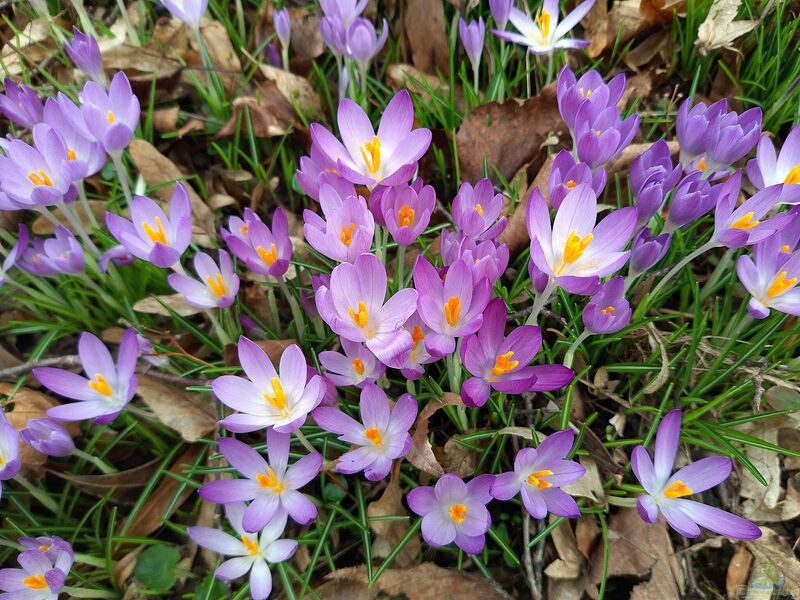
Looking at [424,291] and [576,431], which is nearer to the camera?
[424,291]

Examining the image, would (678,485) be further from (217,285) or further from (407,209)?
(217,285)

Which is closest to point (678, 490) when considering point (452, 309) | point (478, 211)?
point (452, 309)

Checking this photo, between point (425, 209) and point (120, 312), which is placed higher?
point (425, 209)

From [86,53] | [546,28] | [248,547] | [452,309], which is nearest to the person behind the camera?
[452,309]

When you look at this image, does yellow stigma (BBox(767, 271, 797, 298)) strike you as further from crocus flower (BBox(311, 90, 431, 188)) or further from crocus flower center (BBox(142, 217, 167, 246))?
crocus flower center (BBox(142, 217, 167, 246))

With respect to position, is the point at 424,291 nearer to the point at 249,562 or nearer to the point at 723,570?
the point at 249,562

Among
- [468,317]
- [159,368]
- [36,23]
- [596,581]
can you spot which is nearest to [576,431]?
[596,581]
